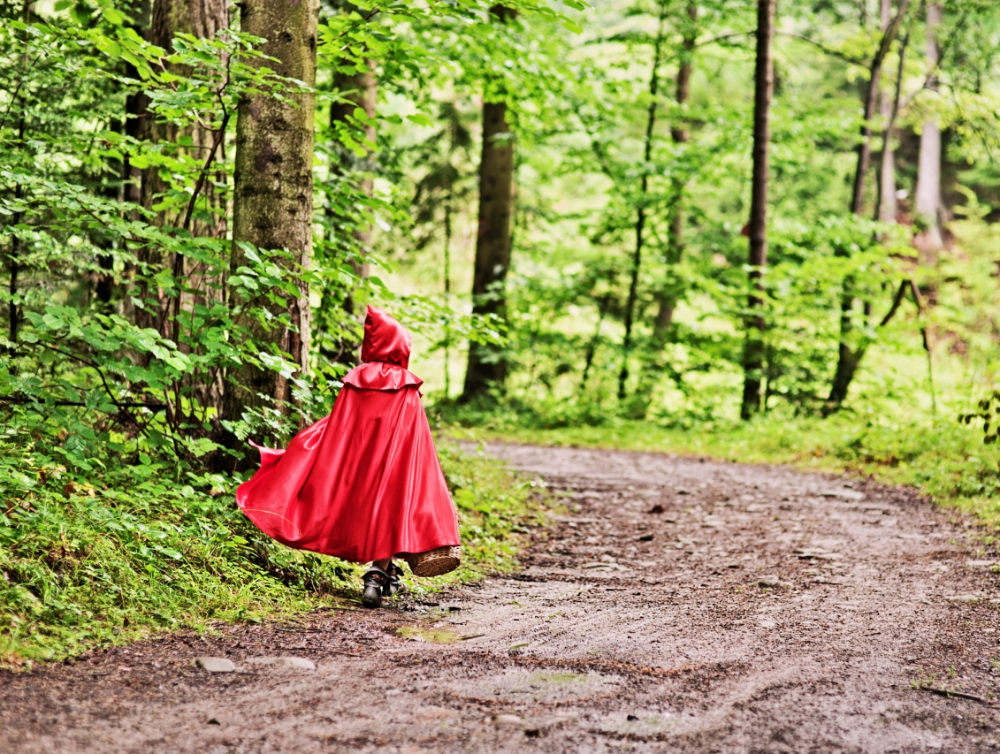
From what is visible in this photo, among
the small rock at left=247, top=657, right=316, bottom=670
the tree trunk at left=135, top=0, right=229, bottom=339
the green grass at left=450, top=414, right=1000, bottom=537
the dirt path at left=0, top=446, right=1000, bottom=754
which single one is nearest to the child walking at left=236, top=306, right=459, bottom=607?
the dirt path at left=0, top=446, right=1000, bottom=754

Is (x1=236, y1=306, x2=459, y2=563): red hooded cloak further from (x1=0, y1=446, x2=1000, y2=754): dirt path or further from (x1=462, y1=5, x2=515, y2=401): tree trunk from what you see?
(x1=462, y1=5, x2=515, y2=401): tree trunk

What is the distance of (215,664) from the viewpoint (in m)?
3.65

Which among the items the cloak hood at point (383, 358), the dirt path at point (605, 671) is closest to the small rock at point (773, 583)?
the dirt path at point (605, 671)

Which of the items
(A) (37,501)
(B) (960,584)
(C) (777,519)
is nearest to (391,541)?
(A) (37,501)

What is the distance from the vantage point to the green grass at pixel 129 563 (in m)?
3.80

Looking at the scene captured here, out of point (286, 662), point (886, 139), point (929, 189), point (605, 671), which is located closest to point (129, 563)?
point (286, 662)

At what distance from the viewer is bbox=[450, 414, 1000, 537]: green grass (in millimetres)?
9000

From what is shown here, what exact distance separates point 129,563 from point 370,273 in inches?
295

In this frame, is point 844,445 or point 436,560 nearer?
point 436,560

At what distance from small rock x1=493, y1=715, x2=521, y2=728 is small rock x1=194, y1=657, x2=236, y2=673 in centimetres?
122

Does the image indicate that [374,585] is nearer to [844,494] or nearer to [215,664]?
[215,664]

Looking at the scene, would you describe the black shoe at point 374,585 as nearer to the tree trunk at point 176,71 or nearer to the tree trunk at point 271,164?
the tree trunk at point 271,164

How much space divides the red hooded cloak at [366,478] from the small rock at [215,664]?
3.89ft

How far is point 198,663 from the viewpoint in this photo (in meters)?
3.65
